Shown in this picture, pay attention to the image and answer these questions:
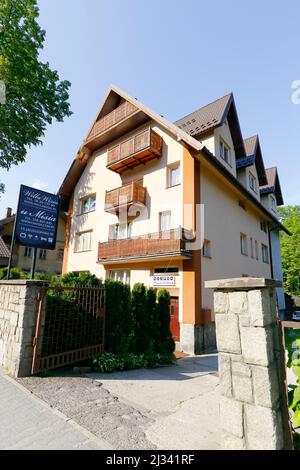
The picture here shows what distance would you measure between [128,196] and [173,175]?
108 inches

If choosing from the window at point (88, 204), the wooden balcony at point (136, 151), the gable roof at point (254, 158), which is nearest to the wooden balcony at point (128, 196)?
the wooden balcony at point (136, 151)

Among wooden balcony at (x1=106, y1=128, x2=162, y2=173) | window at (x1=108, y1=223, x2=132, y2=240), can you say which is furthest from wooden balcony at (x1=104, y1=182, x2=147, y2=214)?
wooden balcony at (x1=106, y1=128, x2=162, y2=173)

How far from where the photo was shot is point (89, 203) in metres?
19.2

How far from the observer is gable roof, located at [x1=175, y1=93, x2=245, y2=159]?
1466cm

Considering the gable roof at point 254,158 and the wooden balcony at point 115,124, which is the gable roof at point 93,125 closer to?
the wooden balcony at point 115,124

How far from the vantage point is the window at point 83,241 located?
60.0ft

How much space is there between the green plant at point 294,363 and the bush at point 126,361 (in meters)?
4.81

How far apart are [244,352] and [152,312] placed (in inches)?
250

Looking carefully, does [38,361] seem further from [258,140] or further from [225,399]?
[258,140]

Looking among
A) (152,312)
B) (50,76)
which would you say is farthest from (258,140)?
(152,312)

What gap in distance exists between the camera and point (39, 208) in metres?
8.41

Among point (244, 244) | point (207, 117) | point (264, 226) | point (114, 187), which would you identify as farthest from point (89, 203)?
point (264, 226)
